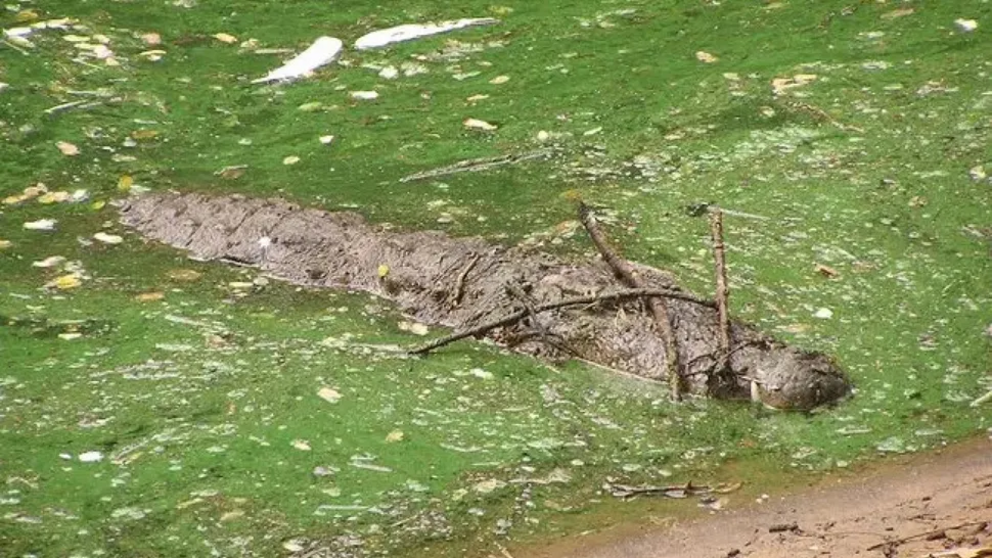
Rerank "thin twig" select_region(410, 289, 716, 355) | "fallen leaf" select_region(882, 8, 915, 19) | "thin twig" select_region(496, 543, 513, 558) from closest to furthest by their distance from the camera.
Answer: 1. "thin twig" select_region(496, 543, 513, 558)
2. "thin twig" select_region(410, 289, 716, 355)
3. "fallen leaf" select_region(882, 8, 915, 19)

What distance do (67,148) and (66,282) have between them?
1.09m

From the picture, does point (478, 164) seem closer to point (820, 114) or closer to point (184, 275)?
point (184, 275)

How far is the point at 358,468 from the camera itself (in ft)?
12.7

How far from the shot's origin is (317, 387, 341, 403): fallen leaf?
418 cm

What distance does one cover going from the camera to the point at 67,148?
591cm

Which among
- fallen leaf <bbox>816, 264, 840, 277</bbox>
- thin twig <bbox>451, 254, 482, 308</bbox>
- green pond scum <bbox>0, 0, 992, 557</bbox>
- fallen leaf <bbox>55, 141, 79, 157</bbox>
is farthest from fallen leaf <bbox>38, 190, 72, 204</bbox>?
fallen leaf <bbox>816, 264, 840, 277</bbox>

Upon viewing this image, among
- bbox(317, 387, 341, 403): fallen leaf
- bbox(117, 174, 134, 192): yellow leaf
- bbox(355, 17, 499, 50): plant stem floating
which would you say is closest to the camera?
bbox(317, 387, 341, 403): fallen leaf

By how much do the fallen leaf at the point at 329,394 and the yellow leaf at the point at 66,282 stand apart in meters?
1.17

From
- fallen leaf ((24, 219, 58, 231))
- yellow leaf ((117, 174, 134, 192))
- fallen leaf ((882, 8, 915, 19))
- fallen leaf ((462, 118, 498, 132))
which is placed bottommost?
fallen leaf ((24, 219, 58, 231))

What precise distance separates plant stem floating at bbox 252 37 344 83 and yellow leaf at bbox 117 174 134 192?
0.95 m

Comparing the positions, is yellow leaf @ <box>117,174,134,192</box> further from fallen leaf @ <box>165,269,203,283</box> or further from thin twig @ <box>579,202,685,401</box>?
thin twig @ <box>579,202,685,401</box>

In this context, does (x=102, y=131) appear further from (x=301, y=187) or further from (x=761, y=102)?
(x=761, y=102)

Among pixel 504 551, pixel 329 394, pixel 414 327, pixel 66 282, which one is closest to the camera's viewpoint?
pixel 504 551

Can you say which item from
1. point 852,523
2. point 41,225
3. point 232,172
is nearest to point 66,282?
point 41,225
